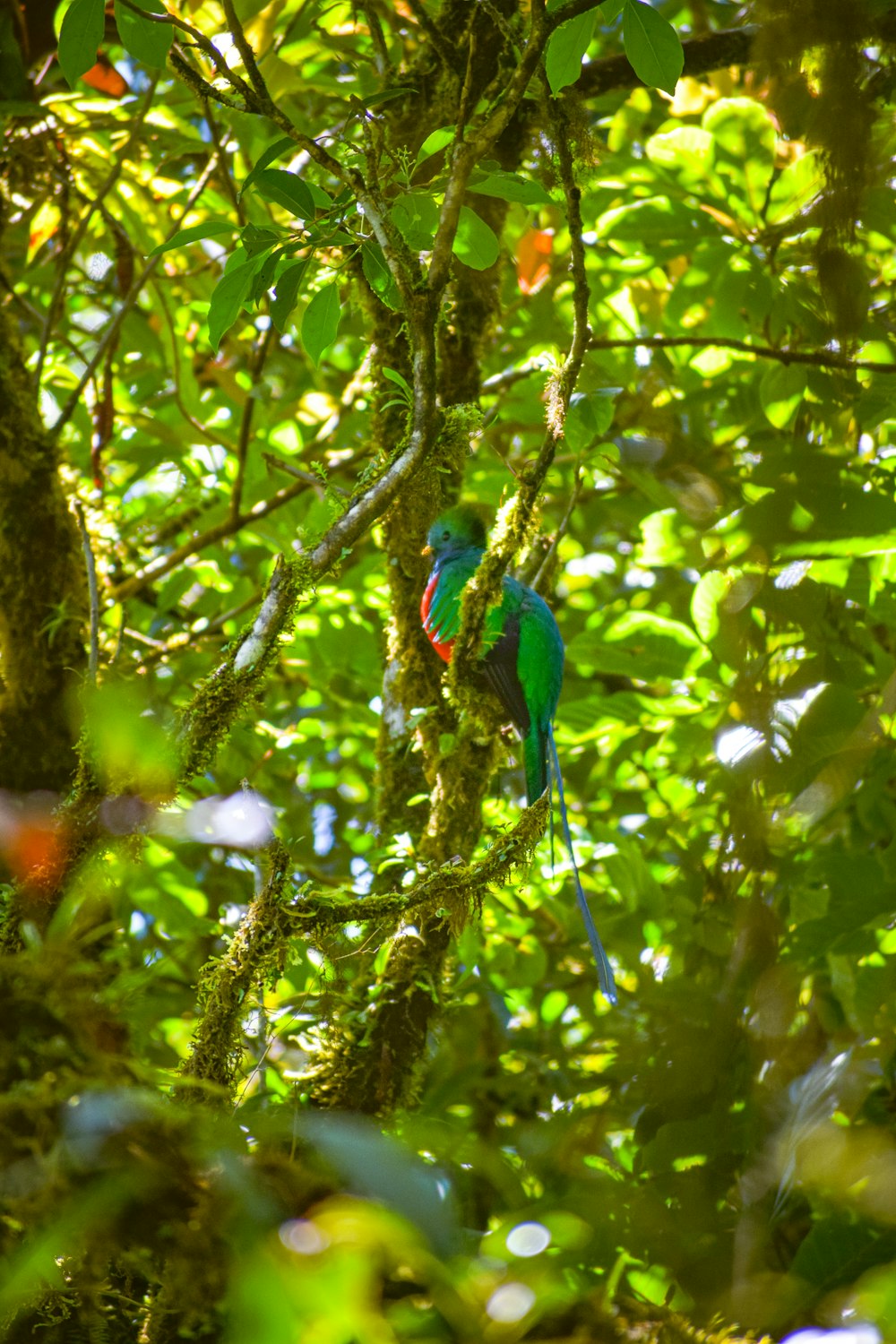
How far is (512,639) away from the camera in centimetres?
260

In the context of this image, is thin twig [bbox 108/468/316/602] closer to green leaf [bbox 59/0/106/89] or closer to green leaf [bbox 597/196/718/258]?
green leaf [bbox 597/196/718/258]

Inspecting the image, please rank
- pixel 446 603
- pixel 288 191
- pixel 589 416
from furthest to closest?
pixel 446 603
pixel 589 416
pixel 288 191

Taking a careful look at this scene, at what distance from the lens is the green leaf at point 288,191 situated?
1553 millimetres

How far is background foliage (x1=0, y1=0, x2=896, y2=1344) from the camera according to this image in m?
0.76

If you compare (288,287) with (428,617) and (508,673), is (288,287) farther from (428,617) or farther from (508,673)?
(508,673)

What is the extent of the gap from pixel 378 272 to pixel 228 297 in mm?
241

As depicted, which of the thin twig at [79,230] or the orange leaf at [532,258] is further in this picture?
the orange leaf at [532,258]

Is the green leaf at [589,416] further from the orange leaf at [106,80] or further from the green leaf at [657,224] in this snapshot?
the orange leaf at [106,80]

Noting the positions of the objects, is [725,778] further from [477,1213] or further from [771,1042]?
[477,1213]

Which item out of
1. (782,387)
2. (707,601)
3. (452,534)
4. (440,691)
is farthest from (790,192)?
(440,691)

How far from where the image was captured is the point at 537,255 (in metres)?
3.42

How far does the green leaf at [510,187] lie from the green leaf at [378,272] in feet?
0.57

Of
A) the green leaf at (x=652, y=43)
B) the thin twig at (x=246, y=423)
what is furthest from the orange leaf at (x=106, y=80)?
the green leaf at (x=652, y=43)

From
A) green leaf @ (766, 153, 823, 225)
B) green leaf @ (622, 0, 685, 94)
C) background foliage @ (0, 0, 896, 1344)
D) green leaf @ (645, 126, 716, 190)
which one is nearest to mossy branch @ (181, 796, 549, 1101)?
background foliage @ (0, 0, 896, 1344)
